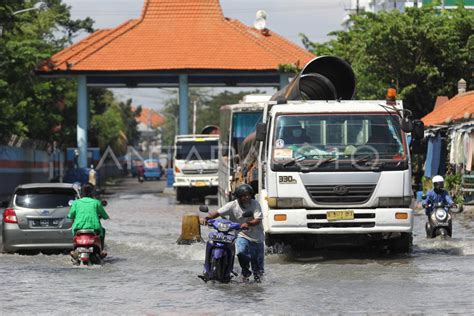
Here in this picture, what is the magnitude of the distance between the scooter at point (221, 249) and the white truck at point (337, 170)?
9.44 ft

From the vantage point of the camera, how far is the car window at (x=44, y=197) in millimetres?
20484

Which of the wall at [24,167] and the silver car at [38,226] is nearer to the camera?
the silver car at [38,226]

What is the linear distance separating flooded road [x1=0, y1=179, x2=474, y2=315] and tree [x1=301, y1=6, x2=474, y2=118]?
67.7ft

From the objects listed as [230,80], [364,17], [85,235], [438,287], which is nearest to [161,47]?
[230,80]

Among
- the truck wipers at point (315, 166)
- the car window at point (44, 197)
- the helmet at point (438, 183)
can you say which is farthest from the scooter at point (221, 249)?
the helmet at point (438, 183)

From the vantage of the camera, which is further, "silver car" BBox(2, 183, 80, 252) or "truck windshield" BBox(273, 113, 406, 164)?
"silver car" BBox(2, 183, 80, 252)

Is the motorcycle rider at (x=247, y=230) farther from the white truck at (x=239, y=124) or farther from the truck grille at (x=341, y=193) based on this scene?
the white truck at (x=239, y=124)

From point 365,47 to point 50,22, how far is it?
29.3 meters

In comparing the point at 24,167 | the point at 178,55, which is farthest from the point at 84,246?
the point at 178,55

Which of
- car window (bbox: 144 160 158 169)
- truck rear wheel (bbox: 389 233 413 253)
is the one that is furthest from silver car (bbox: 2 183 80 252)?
car window (bbox: 144 160 158 169)

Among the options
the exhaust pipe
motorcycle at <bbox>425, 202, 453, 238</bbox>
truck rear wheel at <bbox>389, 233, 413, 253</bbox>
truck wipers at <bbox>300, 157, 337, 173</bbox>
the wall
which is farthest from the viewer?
the wall

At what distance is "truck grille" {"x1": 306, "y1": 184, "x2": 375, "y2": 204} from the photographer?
58.4 feet

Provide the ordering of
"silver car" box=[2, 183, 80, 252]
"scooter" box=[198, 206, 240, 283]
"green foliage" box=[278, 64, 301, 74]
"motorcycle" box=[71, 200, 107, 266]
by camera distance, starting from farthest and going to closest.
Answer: "green foliage" box=[278, 64, 301, 74] → "silver car" box=[2, 183, 80, 252] → "motorcycle" box=[71, 200, 107, 266] → "scooter" box=[198, 206, 240, 283]

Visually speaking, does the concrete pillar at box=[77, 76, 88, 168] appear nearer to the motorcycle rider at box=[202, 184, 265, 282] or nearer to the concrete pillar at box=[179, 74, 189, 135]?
the concrete pillar at box=[179, 74, 189, 135]
